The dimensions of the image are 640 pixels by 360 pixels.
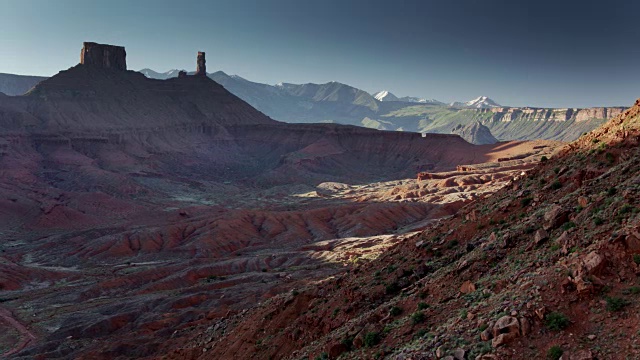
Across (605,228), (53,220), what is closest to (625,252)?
(605,228)

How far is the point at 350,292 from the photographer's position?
24641mm

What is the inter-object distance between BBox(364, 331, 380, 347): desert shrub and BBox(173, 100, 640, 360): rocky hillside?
0.04 meters

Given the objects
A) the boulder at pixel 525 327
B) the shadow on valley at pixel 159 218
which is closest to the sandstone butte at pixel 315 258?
the boulder at pixel 525 327

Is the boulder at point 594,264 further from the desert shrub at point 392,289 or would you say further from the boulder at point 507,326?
the desert shrub at point 392,289

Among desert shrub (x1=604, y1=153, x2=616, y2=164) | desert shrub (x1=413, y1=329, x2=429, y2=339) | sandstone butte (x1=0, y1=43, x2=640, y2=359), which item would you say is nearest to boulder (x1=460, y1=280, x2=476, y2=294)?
sandstone butte (x1=0, y1=43, x2=640, y2=359)

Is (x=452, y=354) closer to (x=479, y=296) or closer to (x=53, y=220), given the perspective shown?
(x=479, y=296)

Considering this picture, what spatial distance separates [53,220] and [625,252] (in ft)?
376

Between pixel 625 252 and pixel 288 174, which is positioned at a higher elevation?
pixel 625 252

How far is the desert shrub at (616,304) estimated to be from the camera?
1308cm

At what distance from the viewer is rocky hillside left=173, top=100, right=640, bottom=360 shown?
13.5m

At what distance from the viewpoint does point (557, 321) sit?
1349 cm

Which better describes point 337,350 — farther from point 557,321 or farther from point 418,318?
point 557,321

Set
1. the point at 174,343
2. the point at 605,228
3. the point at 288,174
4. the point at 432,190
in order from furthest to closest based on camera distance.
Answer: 1. the point at 288,174
2. the point at 432,190
3. the point at 174,343
4. the point at 605,228

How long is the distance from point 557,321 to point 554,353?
1004 mm
